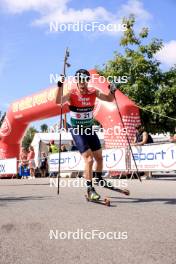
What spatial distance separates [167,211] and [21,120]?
Answer: 1829cm

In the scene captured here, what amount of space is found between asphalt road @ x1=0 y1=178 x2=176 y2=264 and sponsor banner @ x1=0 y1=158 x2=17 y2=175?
1453cm

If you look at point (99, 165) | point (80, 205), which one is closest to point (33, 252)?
point (80, 205)

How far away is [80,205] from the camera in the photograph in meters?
6.86

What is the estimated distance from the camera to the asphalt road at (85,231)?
3.43 meters

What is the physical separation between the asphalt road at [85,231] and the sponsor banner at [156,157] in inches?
303

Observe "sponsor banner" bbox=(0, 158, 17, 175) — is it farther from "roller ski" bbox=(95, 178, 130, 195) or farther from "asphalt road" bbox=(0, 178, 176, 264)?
"asphalt road" bbox=(0, 178, 176, 264)

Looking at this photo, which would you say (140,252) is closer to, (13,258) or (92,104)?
(13,258)

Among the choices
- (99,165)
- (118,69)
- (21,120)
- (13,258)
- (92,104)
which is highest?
(118,69)

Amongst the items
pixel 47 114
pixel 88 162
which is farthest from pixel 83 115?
pixel 47 114

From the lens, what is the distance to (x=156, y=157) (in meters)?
15.0

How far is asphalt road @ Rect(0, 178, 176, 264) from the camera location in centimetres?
343

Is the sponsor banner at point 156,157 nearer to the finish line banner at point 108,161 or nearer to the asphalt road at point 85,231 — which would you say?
the finish line banner at point 108,161

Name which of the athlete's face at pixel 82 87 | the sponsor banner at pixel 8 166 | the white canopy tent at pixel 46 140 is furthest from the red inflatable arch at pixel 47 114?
the athlete's face at pixel 82 87

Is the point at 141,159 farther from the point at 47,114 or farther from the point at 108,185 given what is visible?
the point at 108,185
